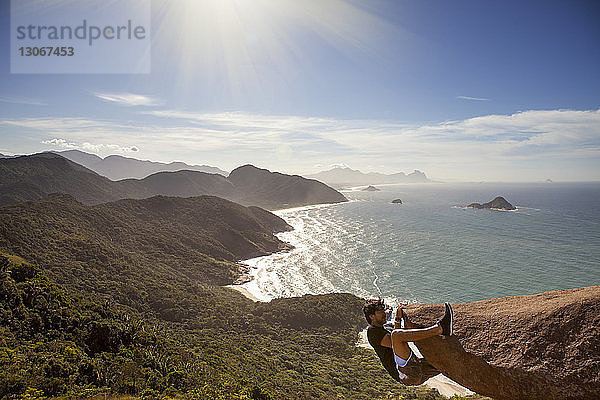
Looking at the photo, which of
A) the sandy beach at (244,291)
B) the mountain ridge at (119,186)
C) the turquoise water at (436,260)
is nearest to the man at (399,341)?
the sandy beach at (244,291)

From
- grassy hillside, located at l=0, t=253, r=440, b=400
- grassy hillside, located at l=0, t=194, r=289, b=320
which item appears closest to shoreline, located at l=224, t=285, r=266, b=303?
grassy hillside, located at l=0, t=194, r=289, b=320

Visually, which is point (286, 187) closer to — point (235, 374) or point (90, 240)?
point (90, 240)

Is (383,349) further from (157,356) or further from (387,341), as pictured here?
(157,356)

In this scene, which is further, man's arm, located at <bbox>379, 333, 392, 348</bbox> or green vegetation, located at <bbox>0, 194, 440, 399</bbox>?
green vegetation, located at <bbox>0, 194, 440, 399</bbox>

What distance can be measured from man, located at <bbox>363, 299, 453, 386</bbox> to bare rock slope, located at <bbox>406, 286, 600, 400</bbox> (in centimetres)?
26

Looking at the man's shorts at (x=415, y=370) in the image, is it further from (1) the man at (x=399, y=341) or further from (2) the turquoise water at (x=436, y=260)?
(2) the turquoise water at (x=436, y=260)

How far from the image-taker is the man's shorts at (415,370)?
5168 millimetres

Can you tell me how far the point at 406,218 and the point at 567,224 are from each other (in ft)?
174

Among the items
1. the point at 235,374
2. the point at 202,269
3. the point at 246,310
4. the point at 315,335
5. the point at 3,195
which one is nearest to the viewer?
the point at 235,374

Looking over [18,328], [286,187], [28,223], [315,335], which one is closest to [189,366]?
[18,328]

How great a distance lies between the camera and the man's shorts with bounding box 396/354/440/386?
17.0 feet

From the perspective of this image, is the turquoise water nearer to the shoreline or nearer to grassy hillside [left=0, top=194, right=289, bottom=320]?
the shoreline

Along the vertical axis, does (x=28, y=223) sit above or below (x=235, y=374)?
above

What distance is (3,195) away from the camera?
253ft
